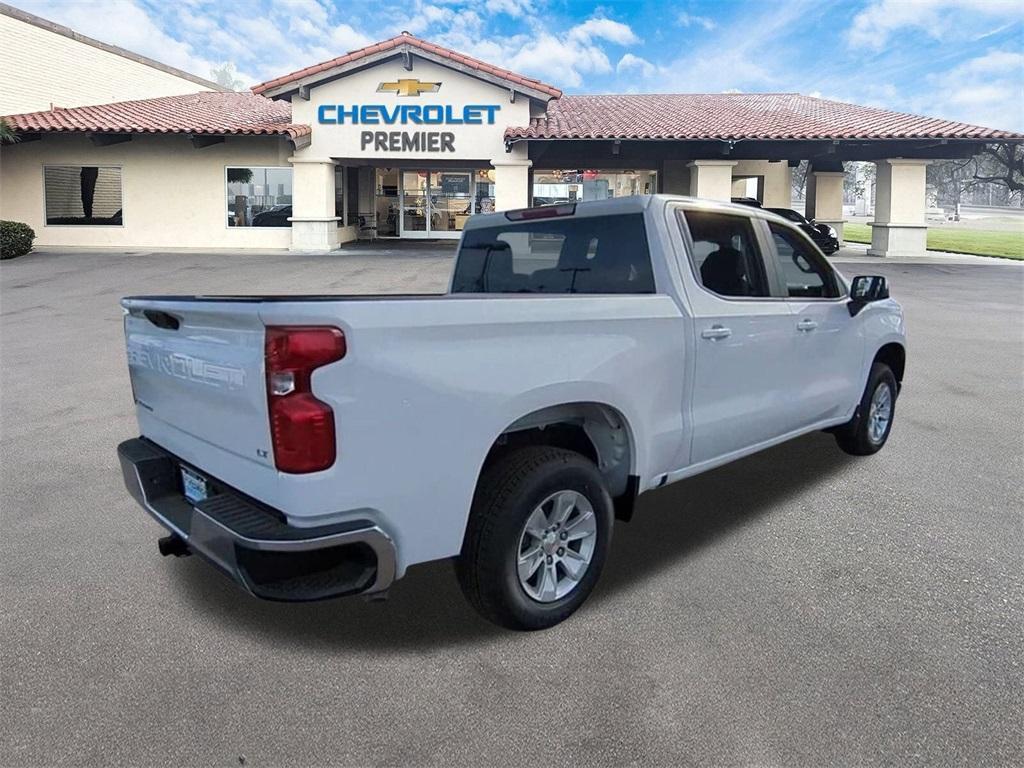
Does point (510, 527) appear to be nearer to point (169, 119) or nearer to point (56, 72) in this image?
point (169, 119)

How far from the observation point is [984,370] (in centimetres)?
946

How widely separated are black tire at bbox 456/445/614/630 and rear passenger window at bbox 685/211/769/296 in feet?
4.56

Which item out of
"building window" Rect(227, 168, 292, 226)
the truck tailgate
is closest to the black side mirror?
the truck tailgate

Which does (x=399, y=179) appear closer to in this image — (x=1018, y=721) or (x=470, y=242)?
(x=470, y=242)

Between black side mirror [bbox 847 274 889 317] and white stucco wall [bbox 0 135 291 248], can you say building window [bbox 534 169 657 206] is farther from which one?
black side mirror [bbox 847 274 889 317]

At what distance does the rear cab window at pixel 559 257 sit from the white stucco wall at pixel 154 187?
21718mm

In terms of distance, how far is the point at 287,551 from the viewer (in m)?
2.64

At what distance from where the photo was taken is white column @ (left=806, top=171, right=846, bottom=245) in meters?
29.9

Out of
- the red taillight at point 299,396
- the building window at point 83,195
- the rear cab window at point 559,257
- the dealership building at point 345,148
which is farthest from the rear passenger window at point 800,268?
the building window at point 83,195

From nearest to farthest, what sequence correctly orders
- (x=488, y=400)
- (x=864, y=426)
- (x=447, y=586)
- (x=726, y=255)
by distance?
(x=488, y=400) < (x=447, y=586) < (x=726, y=255) < (x=864, y=426)

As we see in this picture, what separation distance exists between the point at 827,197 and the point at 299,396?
31.0m

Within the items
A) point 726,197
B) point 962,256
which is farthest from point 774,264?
point 962,256

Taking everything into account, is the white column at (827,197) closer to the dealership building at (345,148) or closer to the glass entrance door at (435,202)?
the dealership building at (345,148)

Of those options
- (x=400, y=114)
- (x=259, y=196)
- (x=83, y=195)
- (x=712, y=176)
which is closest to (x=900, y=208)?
(x=712, y=176)
